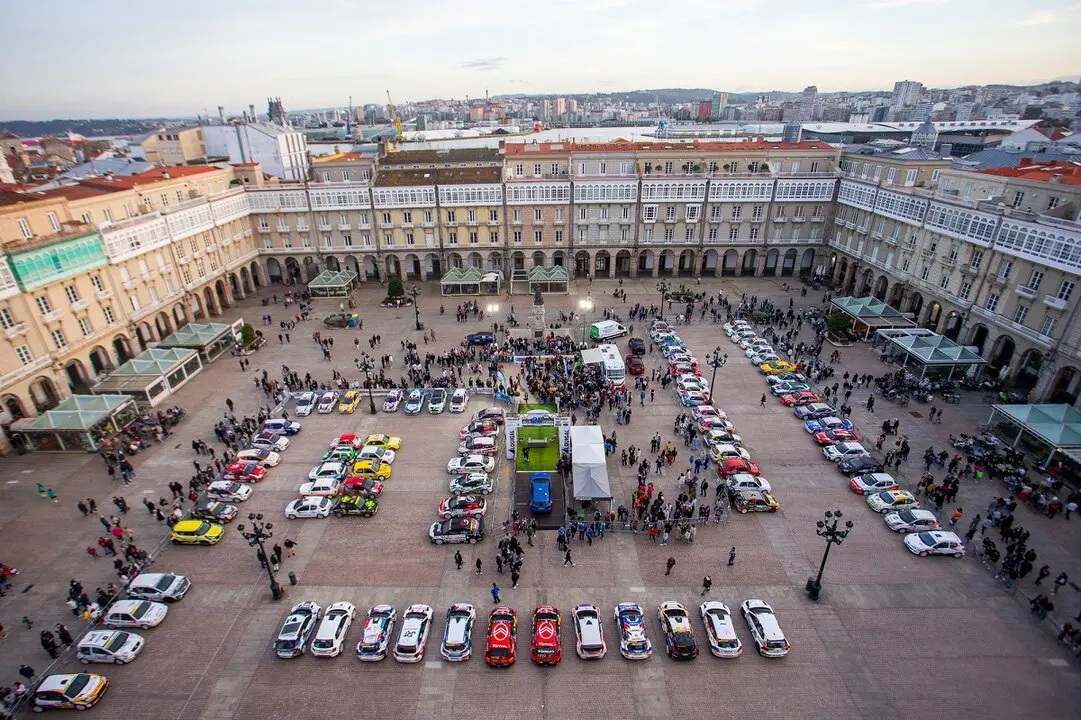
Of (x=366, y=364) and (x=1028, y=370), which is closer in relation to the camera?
(x=1028, y=370)

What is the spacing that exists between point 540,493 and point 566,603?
6.52m

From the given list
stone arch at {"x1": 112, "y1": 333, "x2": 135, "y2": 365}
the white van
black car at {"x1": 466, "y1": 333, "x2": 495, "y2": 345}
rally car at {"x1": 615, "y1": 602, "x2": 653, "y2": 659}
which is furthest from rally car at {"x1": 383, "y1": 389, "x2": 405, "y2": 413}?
stone arch at {"x1": 112, "y1": 333, "x2": 135, "y2": 365}

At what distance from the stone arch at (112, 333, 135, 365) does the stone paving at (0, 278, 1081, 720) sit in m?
13.2

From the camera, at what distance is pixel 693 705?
20.2 metres

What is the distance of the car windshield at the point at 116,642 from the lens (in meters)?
22.0

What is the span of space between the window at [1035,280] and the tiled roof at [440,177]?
48.7 metres

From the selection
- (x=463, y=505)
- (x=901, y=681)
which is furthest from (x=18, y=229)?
(x=901, y=681)

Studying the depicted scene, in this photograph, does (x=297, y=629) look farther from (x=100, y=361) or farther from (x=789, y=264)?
(x=789, y=264)

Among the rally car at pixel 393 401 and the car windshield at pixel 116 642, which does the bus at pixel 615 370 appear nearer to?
the rally car at pixel 393 401

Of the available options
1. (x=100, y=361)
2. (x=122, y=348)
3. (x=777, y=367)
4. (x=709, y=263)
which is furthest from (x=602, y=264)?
(x=100, y=361)

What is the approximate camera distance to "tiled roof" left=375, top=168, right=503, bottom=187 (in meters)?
62.5

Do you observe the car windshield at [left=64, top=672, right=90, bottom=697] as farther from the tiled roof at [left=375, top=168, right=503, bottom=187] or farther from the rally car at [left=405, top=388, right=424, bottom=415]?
the tiled roof at [left=375, top=168, right=503, bottom=187]

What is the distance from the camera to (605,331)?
49.9 meters

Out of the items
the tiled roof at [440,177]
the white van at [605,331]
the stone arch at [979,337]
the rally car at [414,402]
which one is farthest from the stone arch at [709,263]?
the rally car at [414,402]
